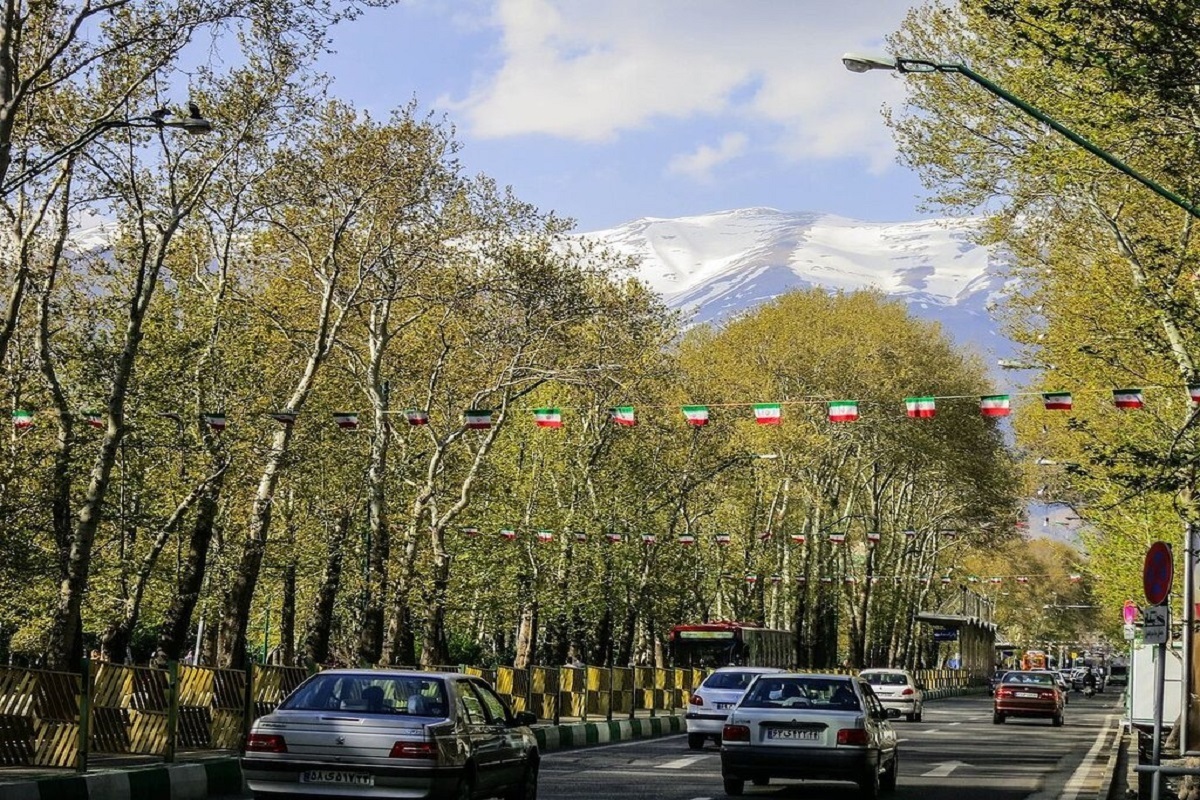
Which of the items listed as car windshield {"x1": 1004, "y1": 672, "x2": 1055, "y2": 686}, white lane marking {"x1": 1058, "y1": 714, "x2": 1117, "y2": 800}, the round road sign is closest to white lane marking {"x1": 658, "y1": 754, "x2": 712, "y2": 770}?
white lane marking {"x1": 1058, "y1": 714, "x2": 1117, "y2": 800}

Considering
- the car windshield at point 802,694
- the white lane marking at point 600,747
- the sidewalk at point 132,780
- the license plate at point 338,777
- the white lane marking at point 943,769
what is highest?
the car windshield at point 802,694

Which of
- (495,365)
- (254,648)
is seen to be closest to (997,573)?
(254,648)

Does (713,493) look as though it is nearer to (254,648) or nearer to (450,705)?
(254,648)

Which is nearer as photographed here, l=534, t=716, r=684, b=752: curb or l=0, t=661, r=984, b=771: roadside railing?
l=0, t=661, r=984, b=771: roadside railing

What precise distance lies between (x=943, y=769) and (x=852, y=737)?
22.7 feet

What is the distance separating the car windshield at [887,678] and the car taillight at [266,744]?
39.2m

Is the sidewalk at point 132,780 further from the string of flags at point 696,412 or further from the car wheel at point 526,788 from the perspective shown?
the string of flags at point 696,412

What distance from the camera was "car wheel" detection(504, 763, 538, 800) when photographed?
53.6 feet

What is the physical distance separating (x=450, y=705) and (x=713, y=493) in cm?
5055

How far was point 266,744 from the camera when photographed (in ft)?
46.7

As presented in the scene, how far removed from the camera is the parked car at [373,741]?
14.0 m

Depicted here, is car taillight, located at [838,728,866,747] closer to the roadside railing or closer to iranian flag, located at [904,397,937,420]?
the roadside railing

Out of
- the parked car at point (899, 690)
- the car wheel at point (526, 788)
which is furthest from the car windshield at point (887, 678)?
the car wheel at point (526, 788)

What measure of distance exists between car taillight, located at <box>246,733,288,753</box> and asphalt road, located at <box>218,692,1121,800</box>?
4738mm
